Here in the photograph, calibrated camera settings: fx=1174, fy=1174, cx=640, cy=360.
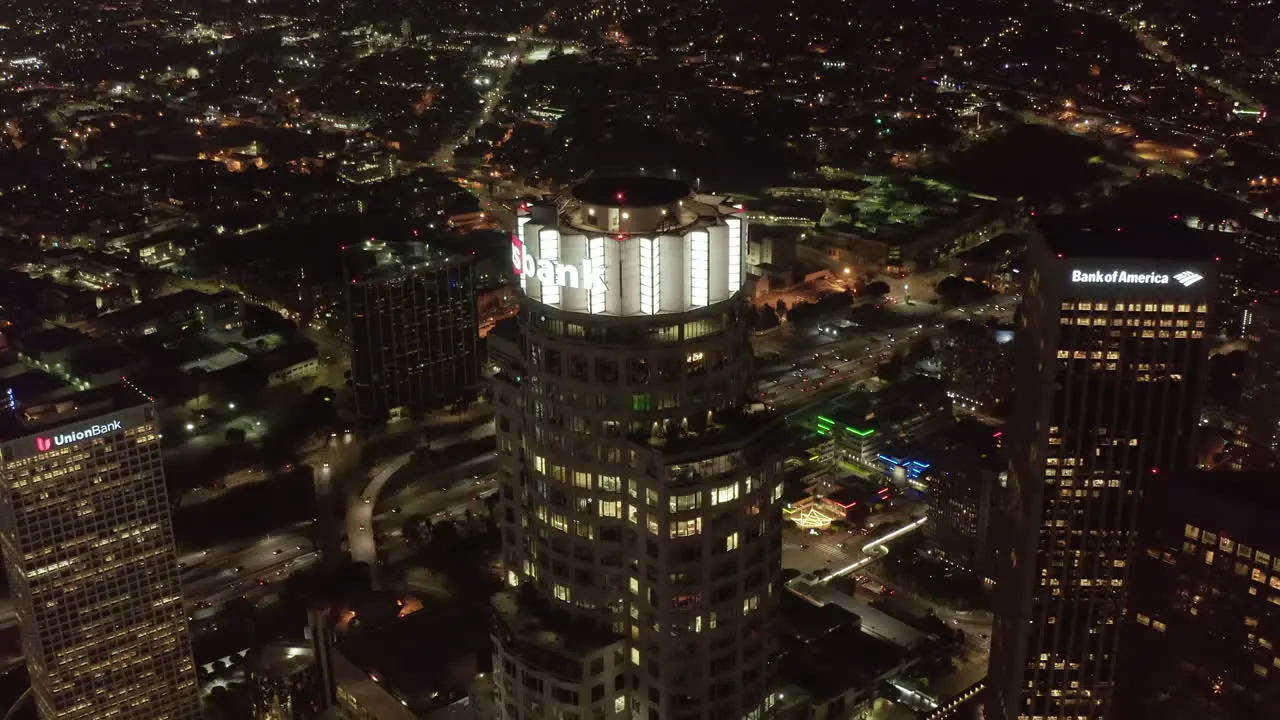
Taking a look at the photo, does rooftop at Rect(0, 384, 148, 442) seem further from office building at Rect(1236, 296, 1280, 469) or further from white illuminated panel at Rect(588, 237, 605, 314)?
office building at Rect(1236, 296, 1280, 469)

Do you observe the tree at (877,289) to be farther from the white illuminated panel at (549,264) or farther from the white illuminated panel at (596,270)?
the white illuminated panel at (596,270)

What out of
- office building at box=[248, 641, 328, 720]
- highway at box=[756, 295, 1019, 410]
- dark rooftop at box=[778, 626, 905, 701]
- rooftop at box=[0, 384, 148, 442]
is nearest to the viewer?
rooftop at box=[0, 384, 148, 442]

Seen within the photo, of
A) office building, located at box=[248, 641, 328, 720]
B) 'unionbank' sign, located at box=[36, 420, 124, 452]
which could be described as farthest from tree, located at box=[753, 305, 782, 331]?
'unionbank' sign, located at box=[36, 420, 124, 452]

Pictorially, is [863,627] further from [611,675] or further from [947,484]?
[611,675]

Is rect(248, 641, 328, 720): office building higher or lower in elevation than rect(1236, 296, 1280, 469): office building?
lower

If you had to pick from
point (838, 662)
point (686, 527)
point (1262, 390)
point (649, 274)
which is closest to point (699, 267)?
point (649, 274)

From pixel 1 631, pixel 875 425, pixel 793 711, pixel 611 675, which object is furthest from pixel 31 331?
pixel 611 675
